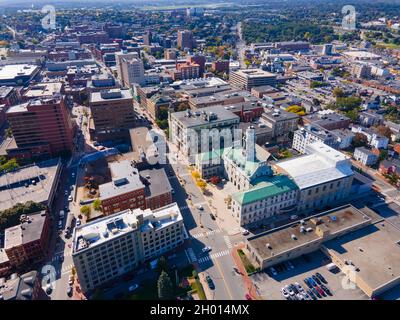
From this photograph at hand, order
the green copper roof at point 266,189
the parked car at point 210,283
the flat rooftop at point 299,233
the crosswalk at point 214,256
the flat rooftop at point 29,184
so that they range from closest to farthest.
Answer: the parked car at point 210,283 < the flat rooftop at point 299,233 < the crosswalk at point 214,256 < the green copper roof at point 266,189 < the flat rooftop at point 29,184

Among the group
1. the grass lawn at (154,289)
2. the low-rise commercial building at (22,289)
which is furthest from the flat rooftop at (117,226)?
the grass lawn at (154,289)

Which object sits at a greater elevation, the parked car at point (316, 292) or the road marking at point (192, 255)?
the road marking at point (192, 255)

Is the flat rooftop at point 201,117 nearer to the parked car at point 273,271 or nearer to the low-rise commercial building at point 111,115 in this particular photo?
the low-rise commercial building at point 111,115

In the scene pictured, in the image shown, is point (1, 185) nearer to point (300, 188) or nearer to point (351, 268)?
point (300, 188)

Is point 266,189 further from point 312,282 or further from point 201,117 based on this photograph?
point 201,117

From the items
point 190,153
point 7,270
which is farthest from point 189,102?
point 7,270

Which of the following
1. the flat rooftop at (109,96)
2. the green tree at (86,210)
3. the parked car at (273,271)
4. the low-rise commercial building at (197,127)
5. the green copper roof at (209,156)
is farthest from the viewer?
the flat rooftop at (109,96)

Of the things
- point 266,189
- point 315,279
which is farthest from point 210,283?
point 266,189
